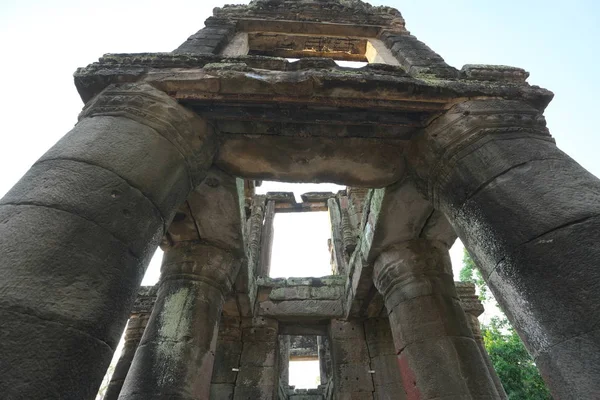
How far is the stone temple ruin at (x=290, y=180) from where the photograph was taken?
1493 millimetres

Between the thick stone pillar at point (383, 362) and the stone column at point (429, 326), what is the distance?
187 cm

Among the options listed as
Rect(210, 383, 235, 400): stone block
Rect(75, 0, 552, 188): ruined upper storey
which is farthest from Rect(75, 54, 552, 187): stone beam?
Rect(210, 383, 235, 400): stone block

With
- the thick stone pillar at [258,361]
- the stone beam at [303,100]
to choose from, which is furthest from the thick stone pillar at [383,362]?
the stone beam at [303,100]

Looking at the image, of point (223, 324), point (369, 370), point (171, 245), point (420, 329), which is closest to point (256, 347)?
point (223, 324)

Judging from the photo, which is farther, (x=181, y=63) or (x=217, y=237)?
(x=217, y=237)

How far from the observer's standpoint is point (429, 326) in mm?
3756

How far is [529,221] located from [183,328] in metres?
3.46

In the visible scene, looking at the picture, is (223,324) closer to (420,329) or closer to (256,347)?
(256,347)

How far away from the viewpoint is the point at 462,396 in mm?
3262

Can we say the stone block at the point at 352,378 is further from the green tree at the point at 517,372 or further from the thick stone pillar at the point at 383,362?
the green tree at the point at 517,372

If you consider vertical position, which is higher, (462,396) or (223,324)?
(223,324)

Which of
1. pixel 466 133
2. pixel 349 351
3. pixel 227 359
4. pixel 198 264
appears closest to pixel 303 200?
pixel 349 351

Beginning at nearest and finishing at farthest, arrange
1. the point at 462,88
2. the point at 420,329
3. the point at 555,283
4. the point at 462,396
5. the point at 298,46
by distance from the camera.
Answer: the point at 555,283
the point at 462,88
the point at 462,396
the point at 420,329
the point at 298,46

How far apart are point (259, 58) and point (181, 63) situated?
64cm
